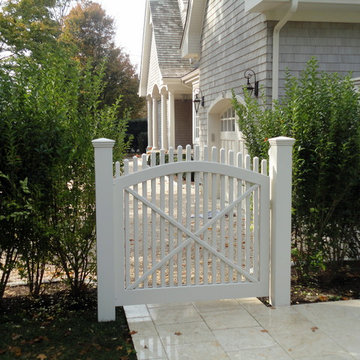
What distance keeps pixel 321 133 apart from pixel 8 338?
135 inches

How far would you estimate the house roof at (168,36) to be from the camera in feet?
51.9

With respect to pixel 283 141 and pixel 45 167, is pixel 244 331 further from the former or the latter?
pixel 45 167

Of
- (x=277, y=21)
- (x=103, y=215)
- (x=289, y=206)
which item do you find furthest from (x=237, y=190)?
(x=277, y=21)

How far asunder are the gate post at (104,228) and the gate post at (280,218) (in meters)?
1.53

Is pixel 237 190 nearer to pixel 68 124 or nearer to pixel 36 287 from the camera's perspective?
pixel 68 124

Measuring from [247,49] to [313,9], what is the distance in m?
1.58

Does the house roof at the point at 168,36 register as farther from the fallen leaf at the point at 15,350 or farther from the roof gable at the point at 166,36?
the fallen leaf at the point at 15,350

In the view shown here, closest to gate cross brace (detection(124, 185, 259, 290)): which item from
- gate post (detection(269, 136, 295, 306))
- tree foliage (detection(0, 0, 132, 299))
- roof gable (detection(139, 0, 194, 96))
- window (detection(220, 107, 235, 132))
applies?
gate post (detection(269, 136, 295, 306))

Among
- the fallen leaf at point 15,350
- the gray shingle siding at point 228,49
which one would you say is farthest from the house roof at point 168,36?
the fallen leaf at point 15,350

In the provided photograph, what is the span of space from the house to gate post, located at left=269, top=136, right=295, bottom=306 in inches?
87.0

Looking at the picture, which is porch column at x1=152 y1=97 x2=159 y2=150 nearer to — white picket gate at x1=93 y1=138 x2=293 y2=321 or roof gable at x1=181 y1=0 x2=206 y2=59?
roof gable at x1=181 y1=0 x2=206 y2=59

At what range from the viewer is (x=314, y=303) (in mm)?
4457

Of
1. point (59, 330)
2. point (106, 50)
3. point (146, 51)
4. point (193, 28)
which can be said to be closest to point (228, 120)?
point (193, 28)

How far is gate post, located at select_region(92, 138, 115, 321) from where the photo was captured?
3.96 metres
